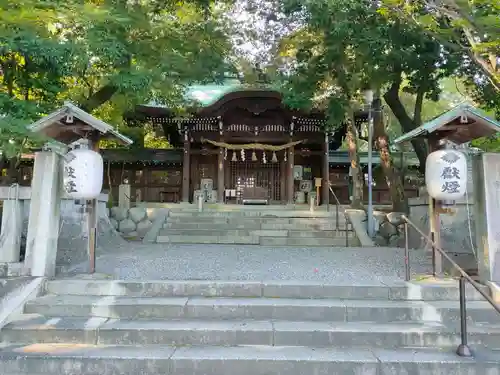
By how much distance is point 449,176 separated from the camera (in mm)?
5523

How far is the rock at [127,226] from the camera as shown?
11.8 metres

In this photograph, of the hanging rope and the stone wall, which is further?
the hanging rope

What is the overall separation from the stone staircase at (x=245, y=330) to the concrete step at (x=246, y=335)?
0.01 meters

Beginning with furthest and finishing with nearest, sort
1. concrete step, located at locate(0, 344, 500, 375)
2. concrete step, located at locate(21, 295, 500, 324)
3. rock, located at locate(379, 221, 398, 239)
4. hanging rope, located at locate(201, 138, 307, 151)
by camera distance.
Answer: hanging rope, located at locate(201, 138, 307, 151)
rock, located at locate(379, 221, 398, 239)
concrete step, located at locate(21, 295, 500, 324)
concrete step, located at locate(0, 344, 500, 375)

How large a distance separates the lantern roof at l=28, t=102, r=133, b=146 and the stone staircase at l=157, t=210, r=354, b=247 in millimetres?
5322

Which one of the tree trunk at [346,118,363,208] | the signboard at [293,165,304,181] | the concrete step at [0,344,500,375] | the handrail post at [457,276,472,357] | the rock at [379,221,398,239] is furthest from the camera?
the signboard at [293,165,304,181]

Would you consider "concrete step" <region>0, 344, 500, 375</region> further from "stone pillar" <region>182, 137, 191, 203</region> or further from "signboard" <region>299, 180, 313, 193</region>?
"signboard" <region>299, 180, 313, 193</region>

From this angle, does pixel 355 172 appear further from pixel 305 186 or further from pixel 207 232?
pixel 207 232

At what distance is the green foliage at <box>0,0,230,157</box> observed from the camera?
5895mm

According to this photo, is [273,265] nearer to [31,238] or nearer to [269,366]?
[269,366]

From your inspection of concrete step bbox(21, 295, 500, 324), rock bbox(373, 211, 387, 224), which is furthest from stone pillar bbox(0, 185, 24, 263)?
rock bbox(373, 211, 387, 224)

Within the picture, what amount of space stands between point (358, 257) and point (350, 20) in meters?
5.77

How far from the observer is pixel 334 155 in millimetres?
19906

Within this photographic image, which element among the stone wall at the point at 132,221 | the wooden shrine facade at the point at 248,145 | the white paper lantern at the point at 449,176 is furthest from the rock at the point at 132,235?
the white paper lantern at the point at 449,176
